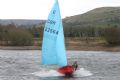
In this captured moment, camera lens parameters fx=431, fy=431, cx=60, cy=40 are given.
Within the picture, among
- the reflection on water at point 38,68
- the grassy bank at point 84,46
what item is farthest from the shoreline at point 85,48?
the reflection on water at point 38,68

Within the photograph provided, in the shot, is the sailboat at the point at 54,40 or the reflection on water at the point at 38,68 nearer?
the sailboat at the point at 54,40

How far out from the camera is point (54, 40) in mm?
54375

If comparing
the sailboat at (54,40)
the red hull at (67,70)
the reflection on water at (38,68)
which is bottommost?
the reflection on water at (38,68)

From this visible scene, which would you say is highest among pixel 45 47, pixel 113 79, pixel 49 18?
pixel 49 18

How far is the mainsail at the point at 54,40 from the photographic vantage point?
53469 mm

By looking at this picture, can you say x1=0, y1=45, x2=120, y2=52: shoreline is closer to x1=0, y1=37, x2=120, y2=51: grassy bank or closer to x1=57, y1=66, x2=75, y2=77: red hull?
x1=0, y1=37, x2=120, y2=51: grassy bank

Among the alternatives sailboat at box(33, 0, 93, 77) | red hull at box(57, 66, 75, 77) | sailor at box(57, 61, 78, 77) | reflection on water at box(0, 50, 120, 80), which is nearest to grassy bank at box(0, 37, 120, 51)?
reflection on water at box(0, 50, 120, 80)

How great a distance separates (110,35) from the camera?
170 m

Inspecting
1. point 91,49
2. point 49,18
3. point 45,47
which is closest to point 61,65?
point 45,47

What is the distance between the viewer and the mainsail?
53.5m

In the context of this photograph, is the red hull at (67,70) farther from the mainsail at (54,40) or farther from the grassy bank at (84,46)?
the grassy bank at (84,46)

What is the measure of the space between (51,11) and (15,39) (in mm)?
123236

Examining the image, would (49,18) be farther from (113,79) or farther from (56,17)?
(113,79)

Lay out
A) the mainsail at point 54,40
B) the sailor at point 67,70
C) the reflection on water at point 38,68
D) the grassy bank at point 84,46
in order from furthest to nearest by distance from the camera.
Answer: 1. the grassy bank at point 84,46
2. the reflection on water at point 38,68
3. the sailor at point 67,70
4. the mainsail at point 54,40
